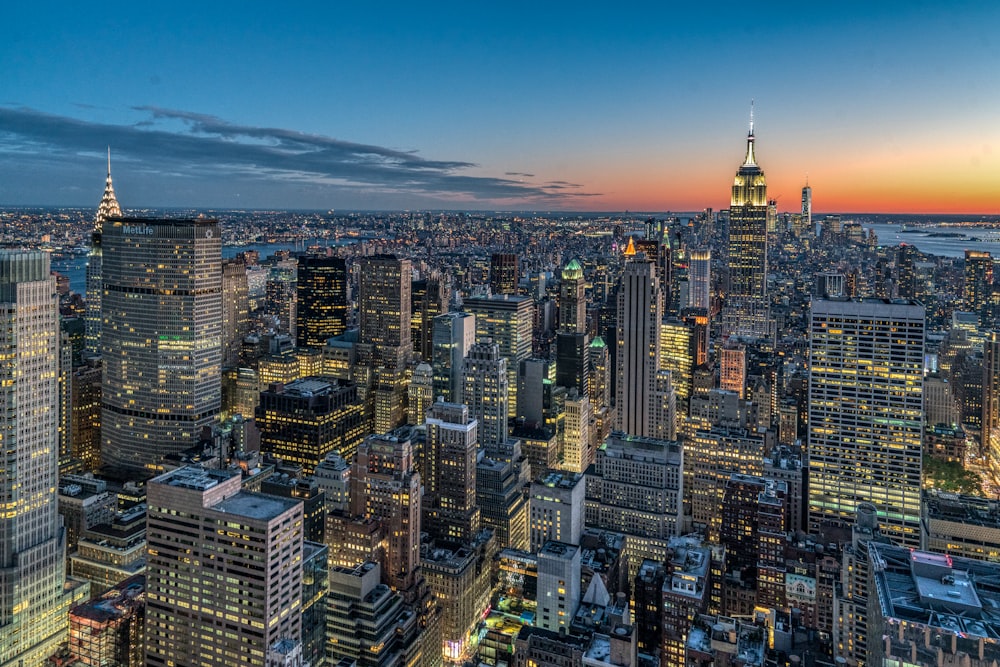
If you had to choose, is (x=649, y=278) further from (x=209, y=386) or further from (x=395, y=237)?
(x=395, y=237)

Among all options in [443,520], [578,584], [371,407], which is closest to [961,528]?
[578,584]

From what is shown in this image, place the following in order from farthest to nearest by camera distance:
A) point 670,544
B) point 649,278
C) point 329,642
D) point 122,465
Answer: point 649,278 < point 122,465 < point 670,544 < point 329,642

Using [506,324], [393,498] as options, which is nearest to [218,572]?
[393,498]

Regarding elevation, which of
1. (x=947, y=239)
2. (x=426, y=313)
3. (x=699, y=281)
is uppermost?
(x=947, y=239)

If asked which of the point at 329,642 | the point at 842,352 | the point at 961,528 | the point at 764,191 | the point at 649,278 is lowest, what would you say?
the point at 329,642

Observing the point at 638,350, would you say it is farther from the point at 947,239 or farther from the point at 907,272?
the point at 907,272

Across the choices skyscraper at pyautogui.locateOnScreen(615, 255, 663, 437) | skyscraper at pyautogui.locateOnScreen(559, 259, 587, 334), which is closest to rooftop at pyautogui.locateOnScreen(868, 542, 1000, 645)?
skyscraper at pyautogui.locateOnScreen(615, 255, 663, 437)

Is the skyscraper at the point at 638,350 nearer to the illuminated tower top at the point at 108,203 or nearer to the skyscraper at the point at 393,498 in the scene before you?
the skyscraper at the point at 393,498
